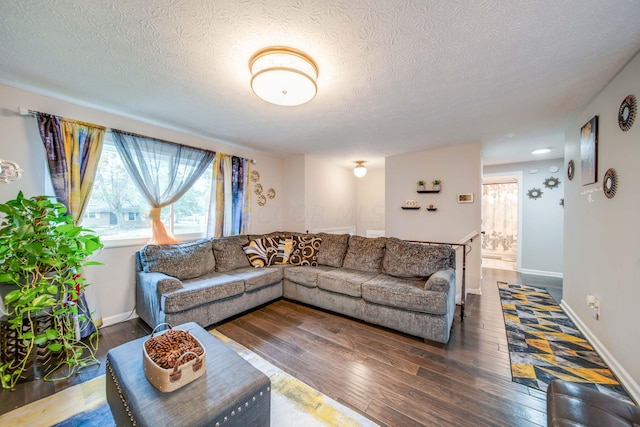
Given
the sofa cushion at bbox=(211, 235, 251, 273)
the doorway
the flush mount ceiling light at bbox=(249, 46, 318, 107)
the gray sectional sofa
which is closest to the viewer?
the flush mount ceiling light at bbox=(249, 46, 318, 107)

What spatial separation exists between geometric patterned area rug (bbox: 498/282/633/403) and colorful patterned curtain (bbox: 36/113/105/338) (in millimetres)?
3921

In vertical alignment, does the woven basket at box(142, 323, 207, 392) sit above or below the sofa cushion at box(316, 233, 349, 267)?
below

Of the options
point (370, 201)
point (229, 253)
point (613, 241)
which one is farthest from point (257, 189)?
point (613, 241)

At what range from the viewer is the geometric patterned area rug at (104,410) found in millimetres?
1408

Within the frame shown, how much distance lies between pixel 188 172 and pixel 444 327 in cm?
355

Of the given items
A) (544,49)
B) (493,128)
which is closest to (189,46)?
(544,49)

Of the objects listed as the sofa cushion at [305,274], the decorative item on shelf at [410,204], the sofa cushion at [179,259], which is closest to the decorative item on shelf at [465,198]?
the decorative item on shelf at [410,204]

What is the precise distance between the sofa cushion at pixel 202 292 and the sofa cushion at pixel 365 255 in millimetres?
1470

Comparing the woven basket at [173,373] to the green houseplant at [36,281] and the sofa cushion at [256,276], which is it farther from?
the sofa cushion at [256,276]

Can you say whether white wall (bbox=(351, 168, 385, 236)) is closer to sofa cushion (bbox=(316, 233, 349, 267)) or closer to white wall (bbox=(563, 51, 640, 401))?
sofa cushion (bbox=(316, 233, 349, 267))

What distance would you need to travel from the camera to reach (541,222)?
15.6 ft

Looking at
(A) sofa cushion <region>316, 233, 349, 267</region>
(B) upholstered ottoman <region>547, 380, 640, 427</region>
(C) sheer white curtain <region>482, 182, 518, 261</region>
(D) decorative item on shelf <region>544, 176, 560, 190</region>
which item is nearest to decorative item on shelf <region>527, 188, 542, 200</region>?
(D) decorative item on shelf <region>544, 176, 560, 190</region>

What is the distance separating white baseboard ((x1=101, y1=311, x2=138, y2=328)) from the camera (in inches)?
100

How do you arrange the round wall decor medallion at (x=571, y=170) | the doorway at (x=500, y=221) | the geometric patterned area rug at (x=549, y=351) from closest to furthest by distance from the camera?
the geometric patterned area rug at (x=549, y=351)
the round wall decor medallion at (x=571, y=170)
the doorway at (x=500, y=221)
